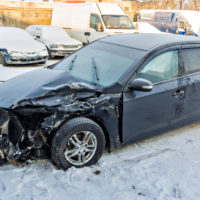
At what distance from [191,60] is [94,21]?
33.5ft

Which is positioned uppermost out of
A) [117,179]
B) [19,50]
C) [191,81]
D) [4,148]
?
[191,81]

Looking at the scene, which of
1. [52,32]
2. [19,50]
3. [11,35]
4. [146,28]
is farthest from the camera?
[146,28]

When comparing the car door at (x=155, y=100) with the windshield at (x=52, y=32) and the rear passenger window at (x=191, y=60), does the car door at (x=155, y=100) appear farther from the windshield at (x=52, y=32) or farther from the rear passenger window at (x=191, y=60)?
the windshield at (x=52, y=32)

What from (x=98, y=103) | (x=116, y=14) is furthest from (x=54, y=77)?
(x=116, y=14)

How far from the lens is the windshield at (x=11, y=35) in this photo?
10399mm

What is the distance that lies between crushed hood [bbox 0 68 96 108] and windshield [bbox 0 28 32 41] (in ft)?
24.3

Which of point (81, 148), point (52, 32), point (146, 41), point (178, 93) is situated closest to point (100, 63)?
point (146, 41)

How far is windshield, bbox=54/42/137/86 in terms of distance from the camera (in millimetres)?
3586

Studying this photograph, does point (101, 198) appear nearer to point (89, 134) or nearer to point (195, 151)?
point (89, 134)

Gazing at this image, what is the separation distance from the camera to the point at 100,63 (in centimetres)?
389

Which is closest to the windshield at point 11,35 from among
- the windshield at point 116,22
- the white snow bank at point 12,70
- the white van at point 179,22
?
the white snow bank at point 12,70

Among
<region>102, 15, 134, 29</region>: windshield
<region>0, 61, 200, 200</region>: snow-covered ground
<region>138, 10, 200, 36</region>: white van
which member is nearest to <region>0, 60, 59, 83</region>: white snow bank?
<region>102, 15, 134, 29</region>: windshield

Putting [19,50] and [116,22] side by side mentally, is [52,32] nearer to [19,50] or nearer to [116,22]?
[116,22]

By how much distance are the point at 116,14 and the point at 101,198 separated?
12259mm
